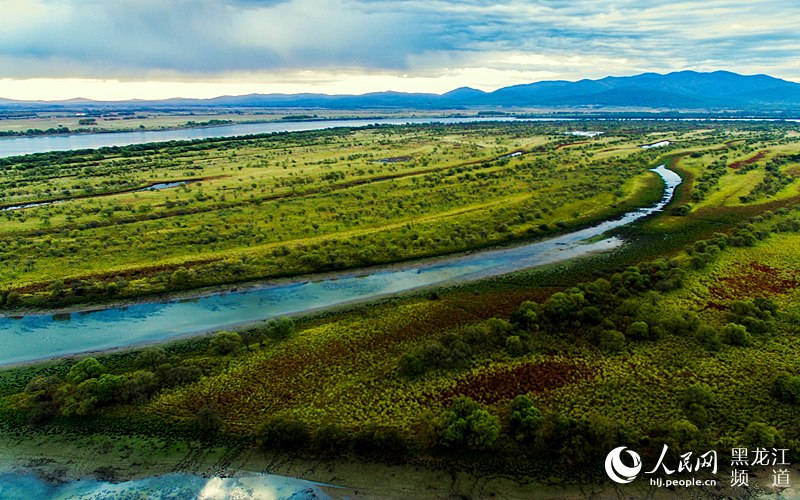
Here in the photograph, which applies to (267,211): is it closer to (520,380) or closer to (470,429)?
(520,380)

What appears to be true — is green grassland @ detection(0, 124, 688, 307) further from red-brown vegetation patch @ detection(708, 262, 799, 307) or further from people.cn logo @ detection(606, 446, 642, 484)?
people.cn logo @ detection(606, 446, 642, 484)

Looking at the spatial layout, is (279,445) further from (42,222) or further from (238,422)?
A: (42,222)

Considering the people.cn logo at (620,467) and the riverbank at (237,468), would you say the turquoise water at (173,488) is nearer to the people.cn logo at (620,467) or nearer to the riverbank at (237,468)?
the riverbank at (237,468)

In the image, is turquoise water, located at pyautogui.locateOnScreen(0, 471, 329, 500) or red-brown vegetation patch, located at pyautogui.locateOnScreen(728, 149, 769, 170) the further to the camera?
red-brown vegetation patch, located at pyautogui.locateOnScreen(728, 149, 769, 170)

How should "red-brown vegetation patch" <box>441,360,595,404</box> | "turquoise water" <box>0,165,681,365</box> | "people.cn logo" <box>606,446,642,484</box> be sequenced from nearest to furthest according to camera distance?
"people.cn logo" <box>606,446,642,484</box>
"red-brown vegetation patch" <box>441,360,595,404</box>
"turquoise water" <box>0,165,681,365</box>

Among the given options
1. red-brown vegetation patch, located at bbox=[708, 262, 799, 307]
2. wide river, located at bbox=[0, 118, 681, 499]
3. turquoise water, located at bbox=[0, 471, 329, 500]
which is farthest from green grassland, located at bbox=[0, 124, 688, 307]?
turquoise water, located at bbox=[0, 471, 329, 500]

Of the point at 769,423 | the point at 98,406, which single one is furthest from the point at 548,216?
the point at 98,406

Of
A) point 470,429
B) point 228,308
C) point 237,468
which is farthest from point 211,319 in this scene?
point 470,429
